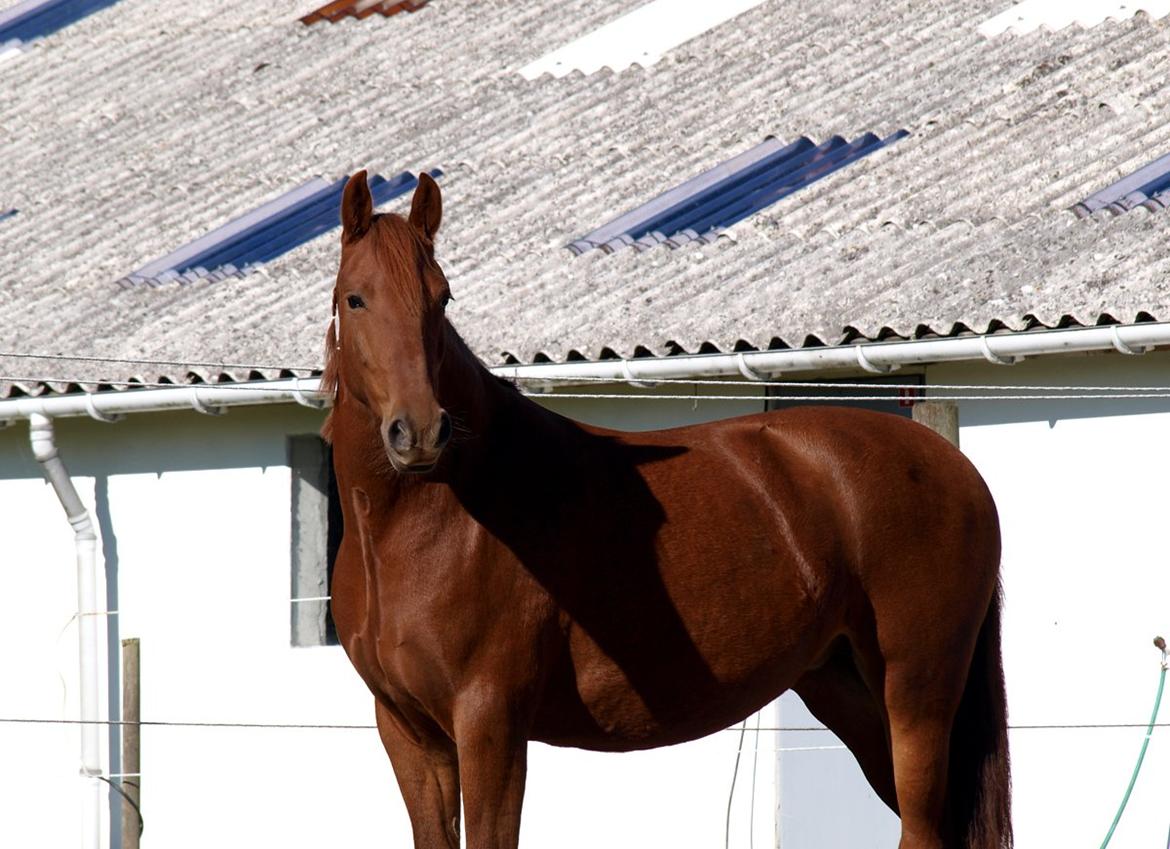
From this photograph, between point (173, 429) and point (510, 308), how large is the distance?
204 cm

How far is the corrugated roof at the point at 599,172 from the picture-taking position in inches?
290

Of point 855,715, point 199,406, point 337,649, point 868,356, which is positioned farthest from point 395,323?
point 337,649

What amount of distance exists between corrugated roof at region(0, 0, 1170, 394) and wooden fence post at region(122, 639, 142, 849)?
4.34ft

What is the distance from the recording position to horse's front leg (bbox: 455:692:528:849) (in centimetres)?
414

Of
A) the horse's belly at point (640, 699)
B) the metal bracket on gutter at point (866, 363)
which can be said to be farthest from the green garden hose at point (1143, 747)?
the horse's belly at point (640, 699)

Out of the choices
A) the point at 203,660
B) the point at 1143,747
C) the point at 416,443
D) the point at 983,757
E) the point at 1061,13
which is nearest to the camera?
the point at 416,443

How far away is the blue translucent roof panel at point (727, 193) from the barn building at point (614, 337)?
3 centimetres

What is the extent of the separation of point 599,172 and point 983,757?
5.44m

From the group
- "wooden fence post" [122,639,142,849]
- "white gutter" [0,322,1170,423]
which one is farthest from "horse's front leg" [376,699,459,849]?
"wooden fence post" [122,639,142,849]

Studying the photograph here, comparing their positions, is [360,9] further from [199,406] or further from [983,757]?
[983,757]

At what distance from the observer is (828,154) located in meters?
9.15

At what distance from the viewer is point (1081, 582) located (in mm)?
6820

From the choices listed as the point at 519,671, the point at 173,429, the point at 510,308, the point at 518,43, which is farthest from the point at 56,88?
the point at 519,671

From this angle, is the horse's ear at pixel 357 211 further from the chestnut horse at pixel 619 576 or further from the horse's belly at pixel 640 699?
the horse's belly at pixel 640 699
